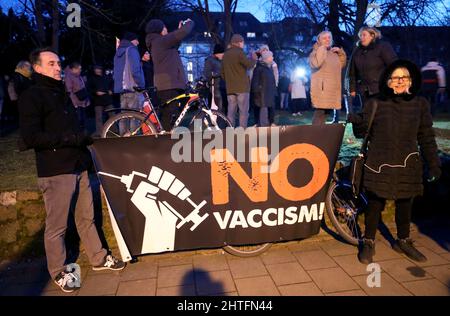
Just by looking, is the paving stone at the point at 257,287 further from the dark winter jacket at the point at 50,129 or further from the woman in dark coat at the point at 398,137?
the dark winter jacket at the point at 50,129

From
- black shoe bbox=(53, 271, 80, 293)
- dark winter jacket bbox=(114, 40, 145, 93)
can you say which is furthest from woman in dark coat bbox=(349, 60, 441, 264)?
dark winter jacket bbox=(114, 40, 145, 93)

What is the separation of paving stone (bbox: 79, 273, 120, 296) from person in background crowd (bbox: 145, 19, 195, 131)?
2.47 metres

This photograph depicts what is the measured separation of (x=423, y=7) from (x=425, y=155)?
53.1 ft

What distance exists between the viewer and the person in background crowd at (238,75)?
679 centimetres

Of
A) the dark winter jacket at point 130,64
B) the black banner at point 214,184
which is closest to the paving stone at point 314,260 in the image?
the black banner at point 214,184

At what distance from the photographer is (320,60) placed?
18.9 feet

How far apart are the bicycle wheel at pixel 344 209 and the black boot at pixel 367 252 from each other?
0.88 feet

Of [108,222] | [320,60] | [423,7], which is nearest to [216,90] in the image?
[320,60]

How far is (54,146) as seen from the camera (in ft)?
10.7

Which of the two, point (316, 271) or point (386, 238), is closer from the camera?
point (316, 271)

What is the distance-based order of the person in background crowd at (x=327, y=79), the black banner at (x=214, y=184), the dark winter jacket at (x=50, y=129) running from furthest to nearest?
the person in background crowd at (x=327, y=79) → the black banner at (x=214, y=184) → the dark winter jacket at (x=50, y=129)

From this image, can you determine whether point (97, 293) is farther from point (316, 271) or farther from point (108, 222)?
point (316, 271)
